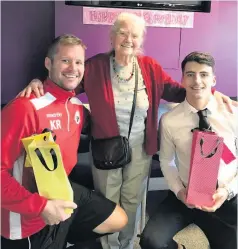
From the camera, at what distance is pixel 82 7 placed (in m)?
2.40

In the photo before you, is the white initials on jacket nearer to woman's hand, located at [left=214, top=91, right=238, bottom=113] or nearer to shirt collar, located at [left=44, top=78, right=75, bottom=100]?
shirt collar, located at [left=44, top=78, right=75, bottom=100]

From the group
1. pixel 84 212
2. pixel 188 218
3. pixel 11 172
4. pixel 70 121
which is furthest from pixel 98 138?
pixel 188 218

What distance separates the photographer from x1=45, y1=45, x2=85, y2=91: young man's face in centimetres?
150

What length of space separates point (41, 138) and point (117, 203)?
0.62 metres

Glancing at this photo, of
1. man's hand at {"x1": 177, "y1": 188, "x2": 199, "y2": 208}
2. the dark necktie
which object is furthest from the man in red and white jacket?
the dark necktie

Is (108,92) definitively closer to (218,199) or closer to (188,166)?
(188,166)

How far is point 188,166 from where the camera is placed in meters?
1.62

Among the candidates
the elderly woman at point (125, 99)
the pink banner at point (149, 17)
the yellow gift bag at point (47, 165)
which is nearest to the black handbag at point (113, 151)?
the elderly woman at point (125, 99)

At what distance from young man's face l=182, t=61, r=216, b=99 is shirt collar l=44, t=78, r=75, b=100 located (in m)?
0.51

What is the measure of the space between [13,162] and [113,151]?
459mm

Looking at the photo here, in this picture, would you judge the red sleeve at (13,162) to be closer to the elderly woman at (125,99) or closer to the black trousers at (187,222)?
the elderly woman at (125,99)

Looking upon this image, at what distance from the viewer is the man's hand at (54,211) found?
132 centimetres

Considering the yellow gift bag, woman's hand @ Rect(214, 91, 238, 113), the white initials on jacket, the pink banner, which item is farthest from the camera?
the pink banner

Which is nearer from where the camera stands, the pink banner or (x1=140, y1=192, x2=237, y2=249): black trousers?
(x1=140, y1=192, x2=237, y2=249): black trousers
